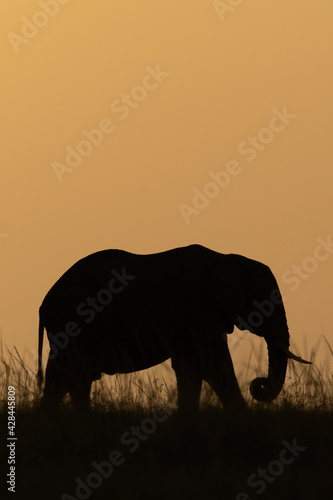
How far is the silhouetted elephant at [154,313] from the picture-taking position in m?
11.7

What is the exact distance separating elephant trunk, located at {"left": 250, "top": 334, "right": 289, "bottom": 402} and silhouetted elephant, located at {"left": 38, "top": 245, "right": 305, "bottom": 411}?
23 millimetres

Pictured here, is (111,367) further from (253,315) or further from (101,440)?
(101,440)

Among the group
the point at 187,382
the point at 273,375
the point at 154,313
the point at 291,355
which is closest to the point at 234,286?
the point at 154,313

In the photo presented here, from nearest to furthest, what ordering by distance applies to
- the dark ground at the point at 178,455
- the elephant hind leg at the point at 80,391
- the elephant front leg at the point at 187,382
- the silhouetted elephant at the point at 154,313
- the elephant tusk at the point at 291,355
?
1. the dark ground at the point at 178,455
2. the elephant front leg at the point at 187,382
3. the elephant hind leg at the point at 80,391
4. the elephant tusk at the point at 291,355
5. the silhouetted elephant at the point at 154,313

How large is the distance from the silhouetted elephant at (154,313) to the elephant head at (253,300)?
13mm

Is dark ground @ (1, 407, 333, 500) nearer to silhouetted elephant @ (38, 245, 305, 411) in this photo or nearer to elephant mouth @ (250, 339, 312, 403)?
elephant mouth @ (250, 339, 312, 403)

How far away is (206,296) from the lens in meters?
12.0

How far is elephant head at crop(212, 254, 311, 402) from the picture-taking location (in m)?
11.8

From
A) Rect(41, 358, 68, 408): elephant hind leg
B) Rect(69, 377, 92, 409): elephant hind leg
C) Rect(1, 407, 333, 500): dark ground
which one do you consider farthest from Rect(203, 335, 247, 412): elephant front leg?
Rect(41, 358, 68, 408): elephant hind leg

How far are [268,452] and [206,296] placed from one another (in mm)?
3709

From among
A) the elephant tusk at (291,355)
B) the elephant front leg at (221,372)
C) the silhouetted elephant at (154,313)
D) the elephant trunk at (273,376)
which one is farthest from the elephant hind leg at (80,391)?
the elephant tusk at (291,355)

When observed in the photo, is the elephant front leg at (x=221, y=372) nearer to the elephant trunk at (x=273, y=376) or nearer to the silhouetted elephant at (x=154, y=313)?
the silhouetted elephant at (x=154, y=313)

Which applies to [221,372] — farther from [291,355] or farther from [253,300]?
[253,300]

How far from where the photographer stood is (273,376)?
1099cm
